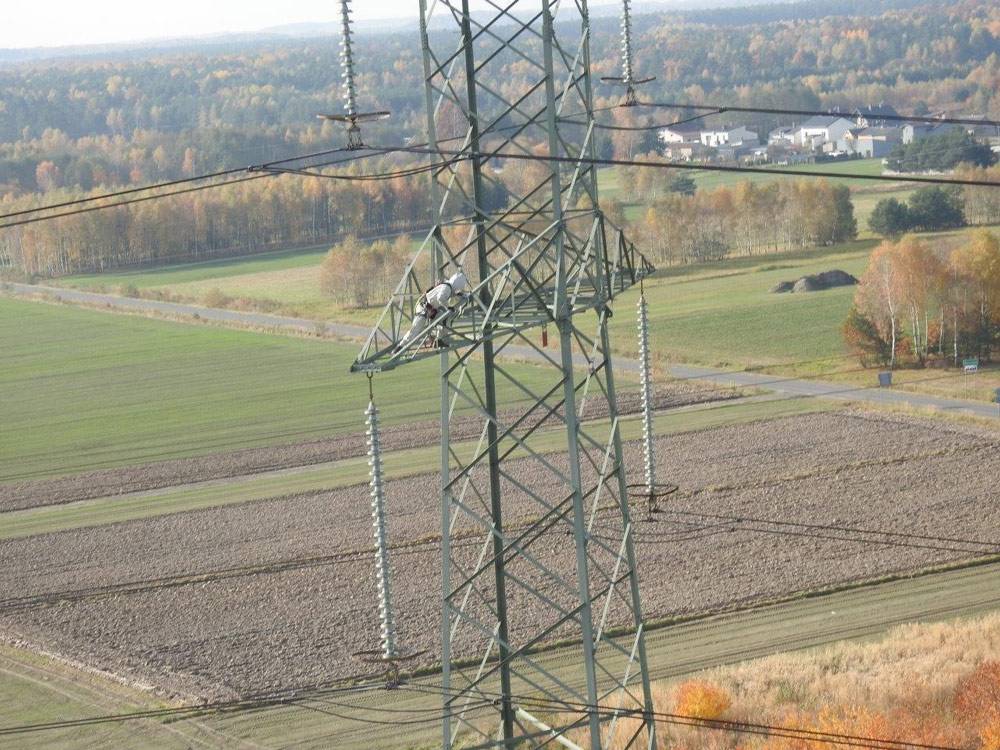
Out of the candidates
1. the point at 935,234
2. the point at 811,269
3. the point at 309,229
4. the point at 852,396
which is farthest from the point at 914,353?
the point at 309,229

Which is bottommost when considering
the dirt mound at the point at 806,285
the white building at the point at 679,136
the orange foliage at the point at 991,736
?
the orange foliage at the point at 991,736

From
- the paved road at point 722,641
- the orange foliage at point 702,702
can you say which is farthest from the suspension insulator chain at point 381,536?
the orange foliage at point 702,702

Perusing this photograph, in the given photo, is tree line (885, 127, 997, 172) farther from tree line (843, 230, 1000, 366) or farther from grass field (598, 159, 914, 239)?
tree line (843, 230, 1000, 366)

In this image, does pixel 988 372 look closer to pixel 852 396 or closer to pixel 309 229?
pixel 852 396

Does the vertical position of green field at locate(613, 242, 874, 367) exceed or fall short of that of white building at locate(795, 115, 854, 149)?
it falls short

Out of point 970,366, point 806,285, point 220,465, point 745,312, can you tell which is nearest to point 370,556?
point 220,465

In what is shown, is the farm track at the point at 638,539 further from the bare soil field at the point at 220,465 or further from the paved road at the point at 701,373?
the paved road at the point at 701,373

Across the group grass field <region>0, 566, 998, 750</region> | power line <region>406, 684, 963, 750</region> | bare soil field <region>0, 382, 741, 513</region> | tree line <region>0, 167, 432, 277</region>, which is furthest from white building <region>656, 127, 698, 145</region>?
power line <region>406, 684, 963, 750</region>
